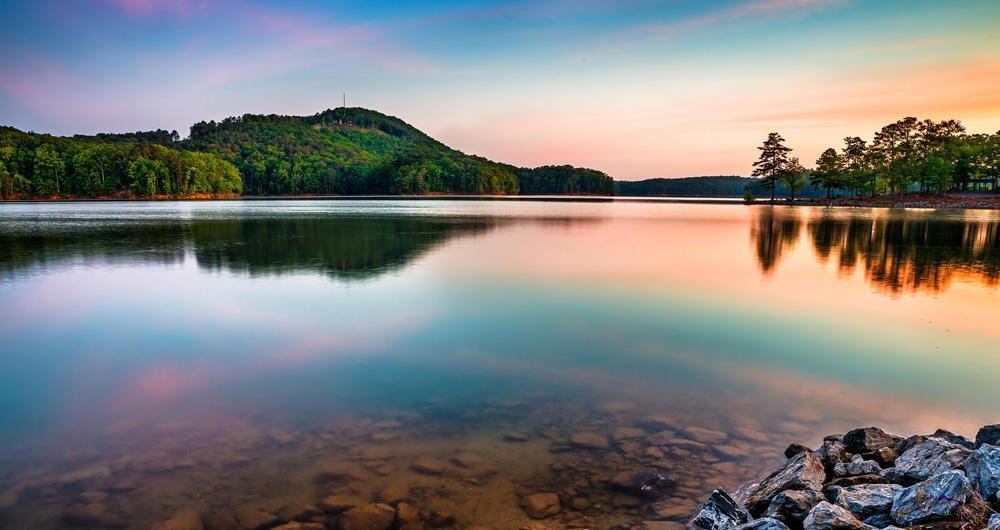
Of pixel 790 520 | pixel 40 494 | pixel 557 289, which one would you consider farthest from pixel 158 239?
pixel 790 520

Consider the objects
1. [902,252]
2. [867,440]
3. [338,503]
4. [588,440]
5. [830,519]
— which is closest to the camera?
[830,519]

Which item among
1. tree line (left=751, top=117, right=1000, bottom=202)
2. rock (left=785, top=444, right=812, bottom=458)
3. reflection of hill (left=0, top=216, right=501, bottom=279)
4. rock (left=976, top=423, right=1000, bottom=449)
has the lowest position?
rock (left=785, top=444, right=812, bottom=458)

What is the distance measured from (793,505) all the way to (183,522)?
4.65 m

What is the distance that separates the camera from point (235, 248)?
22594 mm

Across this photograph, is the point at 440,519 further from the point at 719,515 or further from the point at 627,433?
the point at 627,433

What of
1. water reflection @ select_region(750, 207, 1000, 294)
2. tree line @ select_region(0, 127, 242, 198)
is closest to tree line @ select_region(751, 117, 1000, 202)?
water reflection @ select_region(750, 207, 1000, 294)

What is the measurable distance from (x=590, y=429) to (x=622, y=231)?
30.2 metres

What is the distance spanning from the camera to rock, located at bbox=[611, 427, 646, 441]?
18.1ft

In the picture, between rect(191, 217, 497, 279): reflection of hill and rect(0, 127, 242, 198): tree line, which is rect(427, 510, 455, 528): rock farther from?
rect(0, 127, 242, 198): tree line

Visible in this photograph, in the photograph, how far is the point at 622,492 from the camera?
4566 millimetres

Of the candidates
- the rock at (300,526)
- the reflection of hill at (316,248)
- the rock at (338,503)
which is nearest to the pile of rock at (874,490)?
the rock at (338,503)

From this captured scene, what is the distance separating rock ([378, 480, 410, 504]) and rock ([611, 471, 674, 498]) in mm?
1797

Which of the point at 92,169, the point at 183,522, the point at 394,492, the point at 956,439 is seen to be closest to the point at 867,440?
the point at 956,439

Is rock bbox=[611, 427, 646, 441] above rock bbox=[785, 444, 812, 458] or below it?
below
